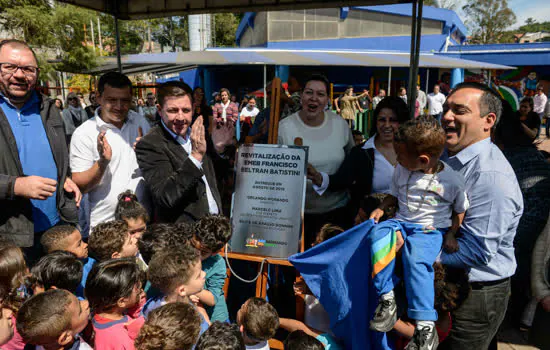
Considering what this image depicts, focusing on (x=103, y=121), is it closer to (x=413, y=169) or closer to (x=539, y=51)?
(x=413, y=169)

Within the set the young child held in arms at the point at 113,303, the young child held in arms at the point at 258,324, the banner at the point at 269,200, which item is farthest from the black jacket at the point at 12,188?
the young child held in arms at the point at 258,324

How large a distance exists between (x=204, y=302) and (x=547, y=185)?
270cm

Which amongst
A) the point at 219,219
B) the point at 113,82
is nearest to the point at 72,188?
the point at 113,82

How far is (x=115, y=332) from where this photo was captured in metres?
2.09

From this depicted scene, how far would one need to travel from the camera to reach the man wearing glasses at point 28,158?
2355mm

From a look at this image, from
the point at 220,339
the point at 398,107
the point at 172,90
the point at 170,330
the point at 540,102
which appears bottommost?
the point at 220,339

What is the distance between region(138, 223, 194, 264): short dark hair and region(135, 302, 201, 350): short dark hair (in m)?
0.62

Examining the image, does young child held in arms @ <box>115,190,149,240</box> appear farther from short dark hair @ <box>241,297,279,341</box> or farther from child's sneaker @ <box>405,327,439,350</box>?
child's sneaker @ <box>405,327,439,350</box>

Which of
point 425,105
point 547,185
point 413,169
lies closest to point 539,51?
point 425,105

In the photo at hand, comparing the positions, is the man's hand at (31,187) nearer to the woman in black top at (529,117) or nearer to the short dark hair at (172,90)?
the short dark hair at (172,90)

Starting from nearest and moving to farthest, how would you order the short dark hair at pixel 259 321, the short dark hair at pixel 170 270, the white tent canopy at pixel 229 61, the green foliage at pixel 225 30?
1. the short dark hair at pixel 170 270
2. the short dark hair at pixel 259 321
3. the white tent canopy at pixel 229 61
4. the green foliage at pixel 225 30

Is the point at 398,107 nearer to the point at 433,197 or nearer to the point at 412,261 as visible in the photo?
the point at 433,197

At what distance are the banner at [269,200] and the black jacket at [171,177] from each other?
0.33 meters

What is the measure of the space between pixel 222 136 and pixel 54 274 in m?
1.56
